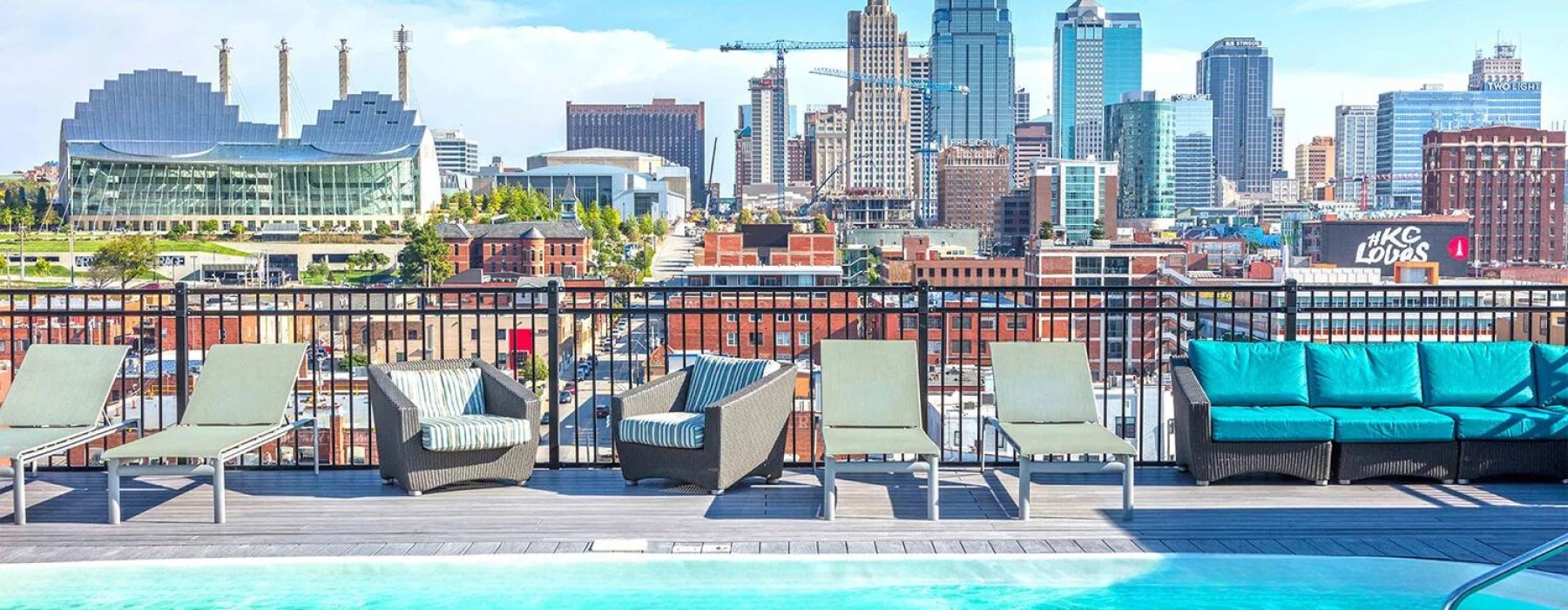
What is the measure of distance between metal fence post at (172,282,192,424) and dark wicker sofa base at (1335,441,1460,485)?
173 inches

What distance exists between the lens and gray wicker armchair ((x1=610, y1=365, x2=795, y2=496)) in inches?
192

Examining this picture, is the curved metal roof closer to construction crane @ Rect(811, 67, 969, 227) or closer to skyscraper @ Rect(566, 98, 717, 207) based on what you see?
construction crane @ Rect(811, 67, 969, 227)

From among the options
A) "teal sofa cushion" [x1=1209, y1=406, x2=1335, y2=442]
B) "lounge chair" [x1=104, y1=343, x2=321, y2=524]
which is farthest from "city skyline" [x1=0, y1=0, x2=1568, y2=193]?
"teal sofa cushion" [x1=1209, y1=406, x2=1335, y2=442]

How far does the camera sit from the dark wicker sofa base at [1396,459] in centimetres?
502

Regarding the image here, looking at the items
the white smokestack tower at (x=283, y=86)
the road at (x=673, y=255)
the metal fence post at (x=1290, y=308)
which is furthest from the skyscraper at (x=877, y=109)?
the metal fence post at (x=1290, y=308)

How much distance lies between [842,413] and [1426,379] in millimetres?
2280

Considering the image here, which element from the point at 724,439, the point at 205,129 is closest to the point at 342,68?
the point at 205,129

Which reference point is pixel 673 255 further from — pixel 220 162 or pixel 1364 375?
pixel 1364 375

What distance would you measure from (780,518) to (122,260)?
66520mm

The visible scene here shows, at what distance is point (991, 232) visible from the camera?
13038 cm

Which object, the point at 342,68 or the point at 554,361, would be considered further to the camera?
the point at 342,68

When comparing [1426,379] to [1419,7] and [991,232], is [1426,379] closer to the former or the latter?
[1419,7]

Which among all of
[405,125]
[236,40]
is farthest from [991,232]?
[236,40]

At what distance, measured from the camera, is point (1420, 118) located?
16588cm
